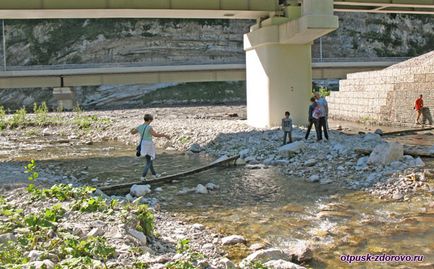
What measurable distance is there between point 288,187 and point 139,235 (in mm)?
5600

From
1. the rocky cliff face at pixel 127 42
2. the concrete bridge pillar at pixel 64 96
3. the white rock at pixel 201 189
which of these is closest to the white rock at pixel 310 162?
the white rock at pixel 201 189

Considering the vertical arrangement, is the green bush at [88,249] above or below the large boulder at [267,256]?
above

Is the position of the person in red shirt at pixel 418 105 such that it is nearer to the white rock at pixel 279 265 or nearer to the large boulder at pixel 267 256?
the large boulder at pixel 267 256

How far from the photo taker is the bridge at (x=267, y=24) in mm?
19219

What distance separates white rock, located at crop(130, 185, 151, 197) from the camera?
1034cm

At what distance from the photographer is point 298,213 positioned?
28.6ft

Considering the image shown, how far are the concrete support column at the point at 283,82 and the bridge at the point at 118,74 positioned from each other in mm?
29105

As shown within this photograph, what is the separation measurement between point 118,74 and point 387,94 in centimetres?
3202

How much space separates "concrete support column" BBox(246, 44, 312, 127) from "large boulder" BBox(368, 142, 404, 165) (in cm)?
939

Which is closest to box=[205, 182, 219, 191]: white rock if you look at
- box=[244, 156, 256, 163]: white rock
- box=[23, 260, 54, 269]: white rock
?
box=[244, 156, 256, 163]: white rock

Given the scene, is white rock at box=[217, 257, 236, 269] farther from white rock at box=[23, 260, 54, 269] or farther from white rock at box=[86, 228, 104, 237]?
white rock at box=[23, 260, 54, 269]

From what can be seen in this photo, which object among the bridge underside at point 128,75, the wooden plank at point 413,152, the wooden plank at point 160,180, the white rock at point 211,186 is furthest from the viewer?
the bridge underside at point 128,75

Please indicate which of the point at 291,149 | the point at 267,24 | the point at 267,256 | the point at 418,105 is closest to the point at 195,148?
the point at 291,149

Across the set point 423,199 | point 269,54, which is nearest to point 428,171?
point 423,199
